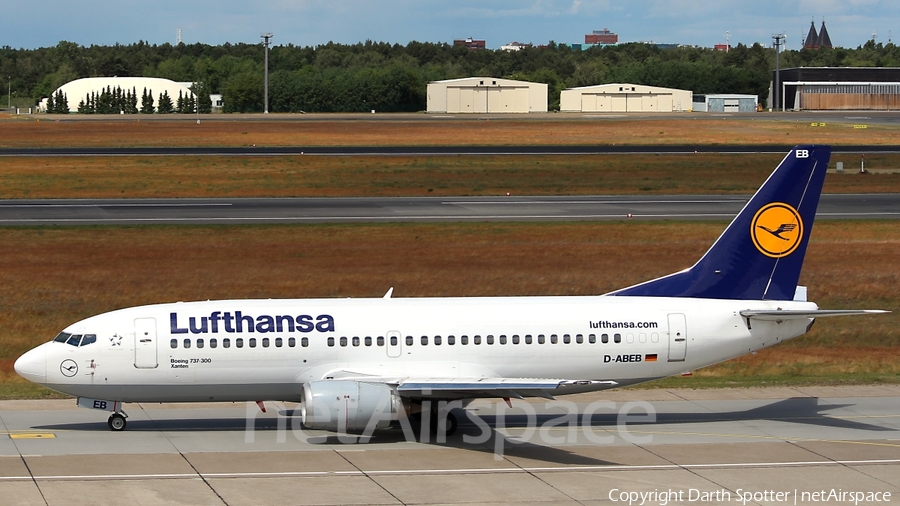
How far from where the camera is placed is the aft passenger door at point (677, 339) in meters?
29.2

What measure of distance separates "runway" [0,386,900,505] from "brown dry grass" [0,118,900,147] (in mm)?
99903

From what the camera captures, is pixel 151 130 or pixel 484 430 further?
pixel 151 130

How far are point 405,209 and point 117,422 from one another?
47.3 metres

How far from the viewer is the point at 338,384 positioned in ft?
88.2

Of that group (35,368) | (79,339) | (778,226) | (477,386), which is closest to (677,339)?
(778,226)

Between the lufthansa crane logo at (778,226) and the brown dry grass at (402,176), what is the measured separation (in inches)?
2180

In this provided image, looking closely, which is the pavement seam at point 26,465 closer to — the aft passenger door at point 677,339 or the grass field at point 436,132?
the aft passenger door at point 677,339

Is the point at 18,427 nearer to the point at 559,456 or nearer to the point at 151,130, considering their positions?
the point at 559,456

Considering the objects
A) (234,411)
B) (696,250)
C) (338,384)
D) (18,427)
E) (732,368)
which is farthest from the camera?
(696,250)

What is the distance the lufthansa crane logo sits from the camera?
101 ft

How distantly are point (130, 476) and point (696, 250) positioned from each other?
40.4 metres

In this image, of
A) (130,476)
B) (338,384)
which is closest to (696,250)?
(338,384)

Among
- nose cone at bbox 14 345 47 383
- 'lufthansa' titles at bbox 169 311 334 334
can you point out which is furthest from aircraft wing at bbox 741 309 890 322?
nose cone at bbox 14 345 47 383

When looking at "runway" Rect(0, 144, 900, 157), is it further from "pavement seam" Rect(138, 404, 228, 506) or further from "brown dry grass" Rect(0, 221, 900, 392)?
"pavement seam" Rect(138, 404, 228, 506)
